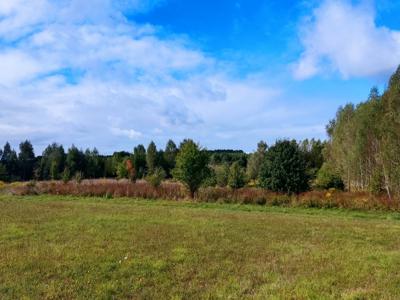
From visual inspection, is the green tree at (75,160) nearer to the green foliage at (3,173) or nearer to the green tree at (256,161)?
the green foliage at (3,173)

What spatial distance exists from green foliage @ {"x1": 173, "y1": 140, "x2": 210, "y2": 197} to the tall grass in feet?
2.11

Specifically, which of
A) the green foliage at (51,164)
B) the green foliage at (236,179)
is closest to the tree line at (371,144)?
the green foliage at (236,179)

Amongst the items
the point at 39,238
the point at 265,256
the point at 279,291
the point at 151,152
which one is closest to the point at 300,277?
the point at 279,291

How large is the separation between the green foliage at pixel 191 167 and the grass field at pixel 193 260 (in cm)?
1376

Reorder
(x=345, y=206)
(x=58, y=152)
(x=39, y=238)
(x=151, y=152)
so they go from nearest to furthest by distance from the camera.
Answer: (x=39, y=238) → (x=345, y=206) → (x=151, y=152) → (x=58, y=152)

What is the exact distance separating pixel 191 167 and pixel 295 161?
707 cm

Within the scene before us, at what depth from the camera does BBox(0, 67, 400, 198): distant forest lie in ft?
93.8

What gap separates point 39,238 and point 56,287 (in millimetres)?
4416

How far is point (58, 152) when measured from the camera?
7500 centimetres

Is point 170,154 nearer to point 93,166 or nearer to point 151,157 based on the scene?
point 151,157

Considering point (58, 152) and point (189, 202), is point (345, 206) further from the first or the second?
point (58, 152)

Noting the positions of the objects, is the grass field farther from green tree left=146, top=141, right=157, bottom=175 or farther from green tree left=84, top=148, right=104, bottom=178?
→ green tree left=84, top=148, right=104, bottom=178

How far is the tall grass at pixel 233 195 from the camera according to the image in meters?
23.6

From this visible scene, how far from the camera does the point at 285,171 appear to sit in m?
28.4
